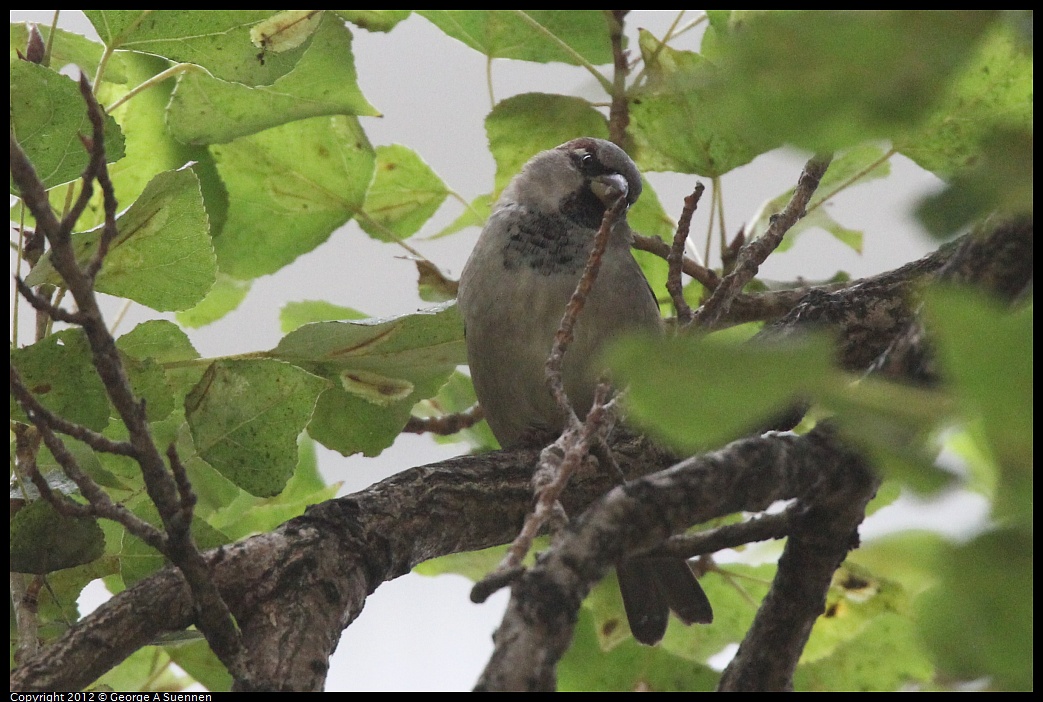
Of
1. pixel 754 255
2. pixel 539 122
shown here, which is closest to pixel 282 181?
pixel 539 122

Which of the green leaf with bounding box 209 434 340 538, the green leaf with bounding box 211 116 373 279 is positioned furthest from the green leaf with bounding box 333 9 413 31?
the green leaf with bounding box 209 434 340 538

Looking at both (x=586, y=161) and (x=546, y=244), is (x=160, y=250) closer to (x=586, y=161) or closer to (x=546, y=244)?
(x=546, y=244)

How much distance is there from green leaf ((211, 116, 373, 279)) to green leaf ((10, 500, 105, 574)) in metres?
0.78

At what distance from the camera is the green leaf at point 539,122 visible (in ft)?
5.36

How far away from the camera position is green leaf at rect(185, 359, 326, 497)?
1.19 metres

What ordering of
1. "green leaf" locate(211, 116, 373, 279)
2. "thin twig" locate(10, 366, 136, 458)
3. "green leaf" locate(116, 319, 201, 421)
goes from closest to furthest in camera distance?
"thin twig" locate(10, 366, 136, 458) < "green leaf" locate(116, 319, 201, 421) < "green leaf" locate(211, 116, 373, 279)

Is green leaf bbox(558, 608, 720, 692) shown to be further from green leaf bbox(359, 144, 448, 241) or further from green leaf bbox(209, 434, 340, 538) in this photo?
green leaf bbox(359, 144, 448, 241)

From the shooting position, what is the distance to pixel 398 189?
1.87 meters

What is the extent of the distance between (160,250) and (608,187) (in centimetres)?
105

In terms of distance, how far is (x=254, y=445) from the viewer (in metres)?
1.20

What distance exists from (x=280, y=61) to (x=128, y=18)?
7.9 inches

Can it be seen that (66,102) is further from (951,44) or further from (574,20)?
(951,44)
